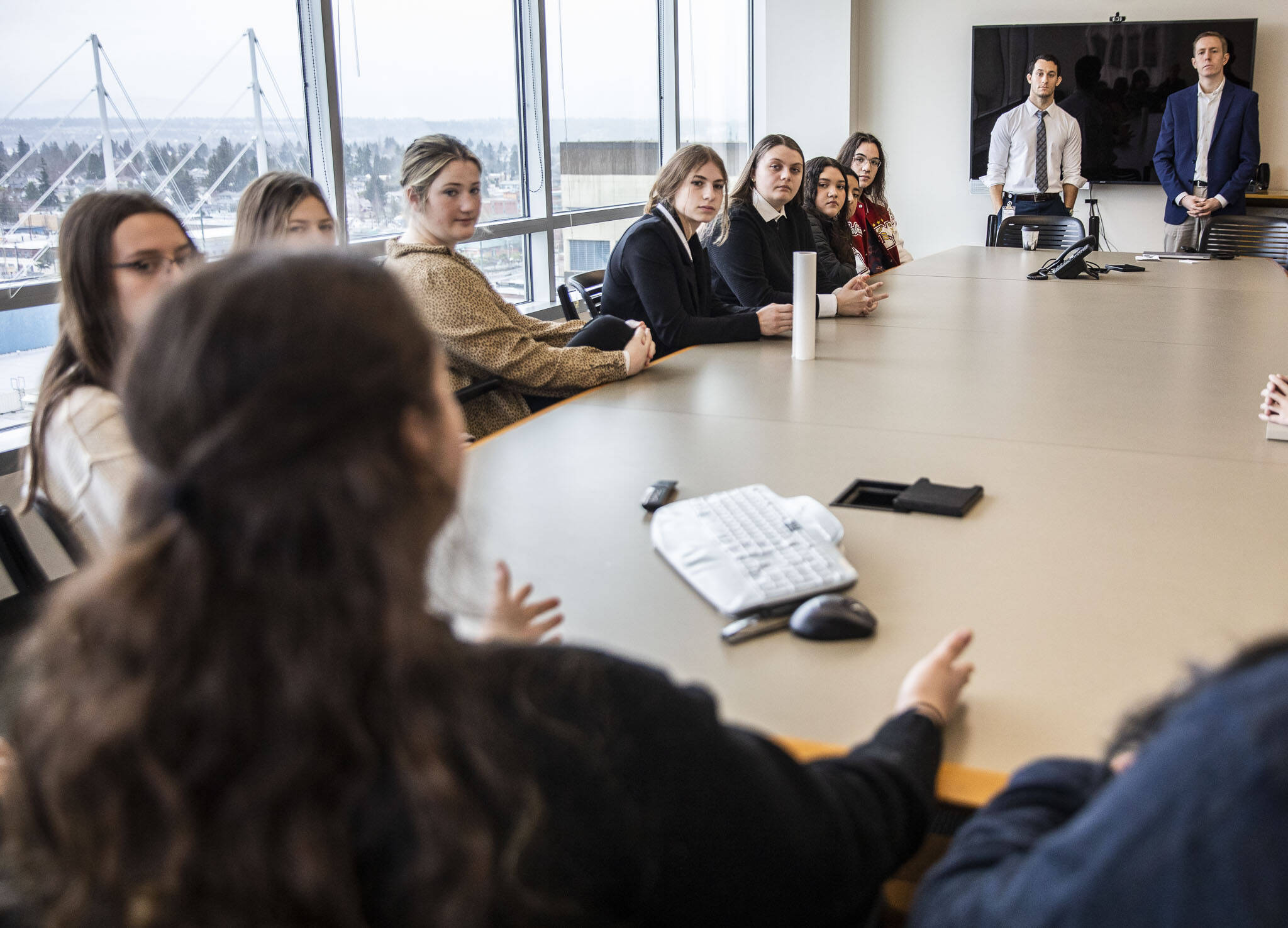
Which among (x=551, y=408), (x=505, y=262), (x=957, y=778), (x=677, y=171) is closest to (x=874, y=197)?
(x=505, y=262)

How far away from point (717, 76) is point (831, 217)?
9.58 feet

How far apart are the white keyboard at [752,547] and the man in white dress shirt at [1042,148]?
6062 mm

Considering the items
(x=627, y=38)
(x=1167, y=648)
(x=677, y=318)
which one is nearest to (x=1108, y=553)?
(x=1167, y=648)

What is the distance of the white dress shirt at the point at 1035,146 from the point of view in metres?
6.95

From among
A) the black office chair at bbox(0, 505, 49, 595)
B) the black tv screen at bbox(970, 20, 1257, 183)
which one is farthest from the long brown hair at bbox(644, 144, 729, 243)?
the black tv screen at bbox(970, 20, 1257, 183)

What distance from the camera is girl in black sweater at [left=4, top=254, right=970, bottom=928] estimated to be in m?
0.57

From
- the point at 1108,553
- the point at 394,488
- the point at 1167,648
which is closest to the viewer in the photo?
the point at 394,488

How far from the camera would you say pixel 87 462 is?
152 cm

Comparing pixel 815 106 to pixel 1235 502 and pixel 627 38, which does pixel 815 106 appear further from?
pixel 1235 502

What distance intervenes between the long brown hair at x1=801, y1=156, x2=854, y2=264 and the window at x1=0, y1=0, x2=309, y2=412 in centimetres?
200

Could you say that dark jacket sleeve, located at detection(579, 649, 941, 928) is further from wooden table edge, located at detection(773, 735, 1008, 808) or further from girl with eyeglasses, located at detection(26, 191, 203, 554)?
girl with eyeglasses, located at detection(26, 191, 203, 554)

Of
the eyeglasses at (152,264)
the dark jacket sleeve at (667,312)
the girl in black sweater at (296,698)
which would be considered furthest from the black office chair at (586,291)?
the girl in black sweater at (296,698)

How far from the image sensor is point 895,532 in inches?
60.2

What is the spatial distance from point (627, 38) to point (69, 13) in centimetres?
349
